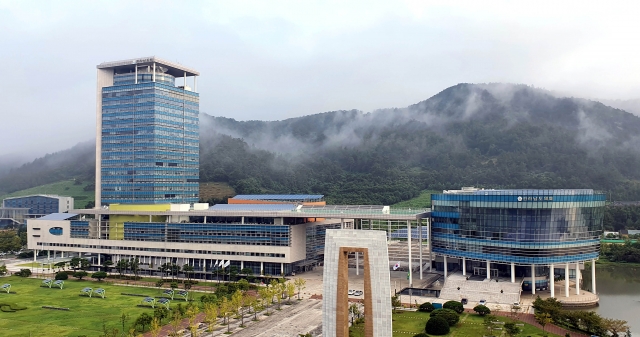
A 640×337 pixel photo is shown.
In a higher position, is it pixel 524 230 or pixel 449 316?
pixel 524 230

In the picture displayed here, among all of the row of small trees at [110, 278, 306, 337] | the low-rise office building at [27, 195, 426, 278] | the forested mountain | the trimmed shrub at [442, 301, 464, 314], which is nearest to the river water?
the trimmed shrub at [442, 301, 464, 314]

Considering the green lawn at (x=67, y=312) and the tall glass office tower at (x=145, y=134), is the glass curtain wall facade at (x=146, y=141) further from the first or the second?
the green lawn at (x=67, y=312)

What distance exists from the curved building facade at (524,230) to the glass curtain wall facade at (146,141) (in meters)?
46.5

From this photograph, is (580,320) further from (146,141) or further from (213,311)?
(146,141)

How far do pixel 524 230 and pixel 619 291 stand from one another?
18.1m

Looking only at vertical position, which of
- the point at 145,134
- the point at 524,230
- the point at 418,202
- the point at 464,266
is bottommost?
the point at 464,266

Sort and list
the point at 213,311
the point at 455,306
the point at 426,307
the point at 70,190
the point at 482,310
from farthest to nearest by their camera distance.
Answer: the point at 70,190
the point at 426,307
the point at 455,306
the point at 482,310
the point at 213,311

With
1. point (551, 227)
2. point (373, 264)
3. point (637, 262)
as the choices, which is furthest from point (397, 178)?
point (373, 264)

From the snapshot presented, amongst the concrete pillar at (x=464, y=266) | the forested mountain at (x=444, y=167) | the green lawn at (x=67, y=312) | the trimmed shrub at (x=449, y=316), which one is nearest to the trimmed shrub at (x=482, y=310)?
the trimmed shrub at (x=449, y=316)

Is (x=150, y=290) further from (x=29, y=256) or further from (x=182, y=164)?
(x=29, y=256)

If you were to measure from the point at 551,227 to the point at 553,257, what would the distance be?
324 centimetres

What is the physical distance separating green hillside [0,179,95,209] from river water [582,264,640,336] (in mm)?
142346

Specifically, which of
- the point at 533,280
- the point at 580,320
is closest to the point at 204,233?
the point at 533,280

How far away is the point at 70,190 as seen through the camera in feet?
589
